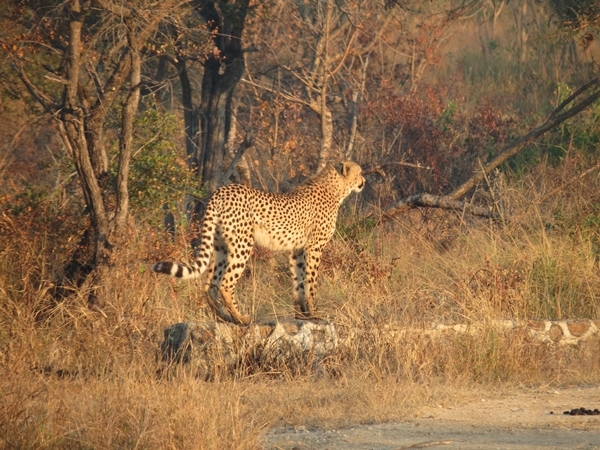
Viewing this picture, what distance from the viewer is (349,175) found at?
9914 millimetres

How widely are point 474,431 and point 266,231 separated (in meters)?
3.51

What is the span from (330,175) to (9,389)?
15.4 ft

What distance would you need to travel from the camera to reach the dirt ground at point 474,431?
5.41 m

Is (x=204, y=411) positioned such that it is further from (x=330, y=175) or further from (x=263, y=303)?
(x=330, y=175)

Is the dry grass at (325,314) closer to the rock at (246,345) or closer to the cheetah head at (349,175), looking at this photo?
the rock at (246,345)

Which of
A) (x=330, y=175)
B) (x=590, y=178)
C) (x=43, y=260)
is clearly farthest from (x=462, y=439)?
(x=590, y=178)

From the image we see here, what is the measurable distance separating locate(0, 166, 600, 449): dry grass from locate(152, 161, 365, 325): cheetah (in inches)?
9.5

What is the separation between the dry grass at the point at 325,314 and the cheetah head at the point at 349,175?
58 cm

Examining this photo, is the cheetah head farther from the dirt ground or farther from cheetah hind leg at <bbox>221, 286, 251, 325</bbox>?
the dirt ground

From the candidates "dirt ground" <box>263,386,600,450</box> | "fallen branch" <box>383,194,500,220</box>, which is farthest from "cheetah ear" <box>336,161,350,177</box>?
"dirt ground" <box>263,386,600,450</box>

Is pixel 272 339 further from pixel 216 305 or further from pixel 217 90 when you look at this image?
pixel 217 90

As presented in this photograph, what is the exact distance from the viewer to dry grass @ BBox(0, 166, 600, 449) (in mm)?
5293

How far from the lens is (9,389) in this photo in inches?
221

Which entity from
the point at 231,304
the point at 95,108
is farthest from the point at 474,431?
the point at 95,108
